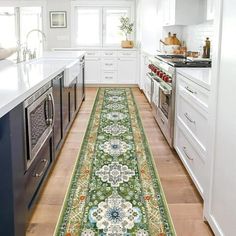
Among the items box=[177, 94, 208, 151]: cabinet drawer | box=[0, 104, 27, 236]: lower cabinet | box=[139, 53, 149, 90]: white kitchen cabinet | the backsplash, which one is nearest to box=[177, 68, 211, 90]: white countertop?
box=[177, 94, 208, 151]: cabinet drawer

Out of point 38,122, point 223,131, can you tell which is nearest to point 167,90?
point 38,122

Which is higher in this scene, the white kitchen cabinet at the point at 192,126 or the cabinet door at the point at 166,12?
the cabinet door at the point at 166,12

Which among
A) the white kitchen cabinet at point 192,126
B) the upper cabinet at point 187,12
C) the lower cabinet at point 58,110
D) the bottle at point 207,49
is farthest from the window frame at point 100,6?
the white kitchen cabinet at point 192,126

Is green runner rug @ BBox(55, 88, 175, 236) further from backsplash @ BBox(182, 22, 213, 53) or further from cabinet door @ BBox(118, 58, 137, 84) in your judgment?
cabinet door @ BBox(118, 58, 137, 84)

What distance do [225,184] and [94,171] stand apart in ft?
5.01

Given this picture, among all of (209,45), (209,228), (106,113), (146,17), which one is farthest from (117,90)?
A: (209,228)

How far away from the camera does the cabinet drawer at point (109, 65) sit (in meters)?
8.49

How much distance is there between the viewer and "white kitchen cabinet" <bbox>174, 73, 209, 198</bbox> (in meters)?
2.55

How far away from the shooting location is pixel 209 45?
14.5 feet

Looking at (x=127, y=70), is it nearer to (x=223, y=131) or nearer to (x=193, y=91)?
(x=193, y=91)

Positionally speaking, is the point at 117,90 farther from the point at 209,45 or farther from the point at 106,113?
the point at 209,45

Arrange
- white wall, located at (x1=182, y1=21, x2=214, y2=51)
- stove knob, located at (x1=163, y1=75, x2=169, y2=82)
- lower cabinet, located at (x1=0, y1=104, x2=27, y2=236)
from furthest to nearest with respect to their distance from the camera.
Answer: white wall, located at (x1=182, y1=21, x2=214, y2=51), stove knob, located at (x1=163, y1=75, x2=169, y2=82), lower cabinet, located at (x1=0, y1=104, x2=27, y2=236)

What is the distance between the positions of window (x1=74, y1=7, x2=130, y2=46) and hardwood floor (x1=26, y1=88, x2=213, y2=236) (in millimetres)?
4753

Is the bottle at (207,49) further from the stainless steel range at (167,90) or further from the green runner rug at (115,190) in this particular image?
the green runner rug at (115,190)
